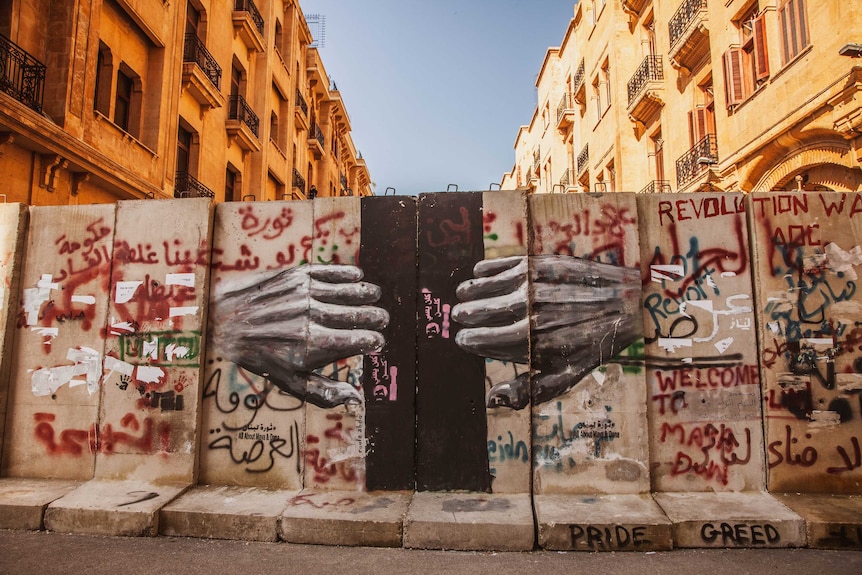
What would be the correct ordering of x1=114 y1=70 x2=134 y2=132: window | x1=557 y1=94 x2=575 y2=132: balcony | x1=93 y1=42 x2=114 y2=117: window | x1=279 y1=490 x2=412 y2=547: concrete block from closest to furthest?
1. x1=279 y1=490 x2=412 y2=547: concrete block
2. x1=93 y1=42 x2=114 y2=117: window
3. x1=114 y1=70 x2=134 y2=132: window
4. x1=557 y1=94 x2=575 y2=132: balcony

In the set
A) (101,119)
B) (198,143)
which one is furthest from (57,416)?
(198,143)

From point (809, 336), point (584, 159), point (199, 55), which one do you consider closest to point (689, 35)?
point (584, 159)

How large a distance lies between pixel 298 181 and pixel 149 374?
20508mm

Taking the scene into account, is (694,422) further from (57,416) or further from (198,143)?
(198,143)

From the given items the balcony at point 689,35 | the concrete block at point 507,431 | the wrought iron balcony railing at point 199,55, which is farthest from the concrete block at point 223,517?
Answer: the balcony at point 689,35

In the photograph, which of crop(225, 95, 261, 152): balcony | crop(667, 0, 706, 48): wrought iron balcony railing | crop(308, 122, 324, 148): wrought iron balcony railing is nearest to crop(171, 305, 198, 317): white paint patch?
crop(225, 95, 261, 152): balcony

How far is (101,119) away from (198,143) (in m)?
4.37

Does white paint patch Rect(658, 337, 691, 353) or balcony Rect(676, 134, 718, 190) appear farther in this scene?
balcony Rect(676, 134, 718, 190)

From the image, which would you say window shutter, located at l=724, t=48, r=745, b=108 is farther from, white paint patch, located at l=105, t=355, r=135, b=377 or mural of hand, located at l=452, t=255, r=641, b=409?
white paint patch, located at l=105, t=355, r=135, b=377

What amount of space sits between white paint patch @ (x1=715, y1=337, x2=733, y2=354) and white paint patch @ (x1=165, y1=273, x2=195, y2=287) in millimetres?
4904

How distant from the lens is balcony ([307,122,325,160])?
2694cm

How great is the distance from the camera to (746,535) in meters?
4.11

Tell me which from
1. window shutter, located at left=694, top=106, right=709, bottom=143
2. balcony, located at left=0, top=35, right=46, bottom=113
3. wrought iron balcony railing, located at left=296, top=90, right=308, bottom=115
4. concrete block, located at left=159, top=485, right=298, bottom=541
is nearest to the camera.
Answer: concrete block, located at left=159, top=485, right=298, bottom=541

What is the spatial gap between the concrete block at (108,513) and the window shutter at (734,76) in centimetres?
1395
